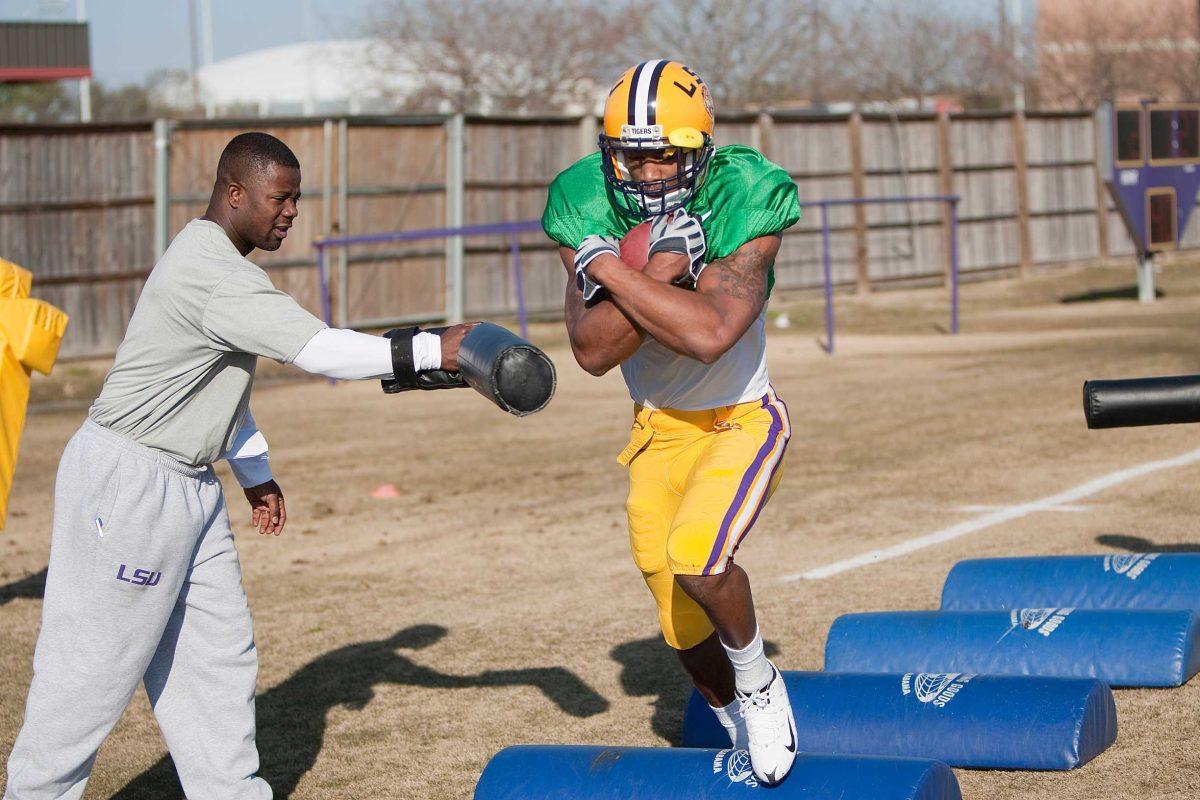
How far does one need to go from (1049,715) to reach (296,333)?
2.67 m

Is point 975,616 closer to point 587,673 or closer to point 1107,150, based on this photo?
point 587,673

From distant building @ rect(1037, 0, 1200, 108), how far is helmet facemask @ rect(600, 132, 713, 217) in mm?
40322

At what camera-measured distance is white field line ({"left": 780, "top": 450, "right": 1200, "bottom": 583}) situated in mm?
8102

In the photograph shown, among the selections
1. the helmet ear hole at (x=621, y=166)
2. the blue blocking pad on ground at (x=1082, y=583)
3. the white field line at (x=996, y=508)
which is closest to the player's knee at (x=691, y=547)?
the helmet ear hole at (x=621, y=166)

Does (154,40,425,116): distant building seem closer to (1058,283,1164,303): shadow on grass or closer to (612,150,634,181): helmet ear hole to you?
(1058,283,1164,303): shadow on grass

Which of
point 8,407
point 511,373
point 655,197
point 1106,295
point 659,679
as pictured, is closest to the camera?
point 511,373

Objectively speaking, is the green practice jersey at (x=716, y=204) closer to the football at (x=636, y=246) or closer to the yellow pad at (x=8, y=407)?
the football at (x=636, y=246)

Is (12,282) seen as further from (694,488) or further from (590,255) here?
(694,488)

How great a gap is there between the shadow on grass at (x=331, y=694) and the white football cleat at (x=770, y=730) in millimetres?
1607

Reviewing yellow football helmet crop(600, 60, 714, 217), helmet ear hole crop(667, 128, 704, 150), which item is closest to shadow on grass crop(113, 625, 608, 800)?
yellow football helmet crop(600, 60, 714, 217)

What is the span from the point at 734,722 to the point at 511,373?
1746mm

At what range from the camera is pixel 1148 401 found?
521 centimetres

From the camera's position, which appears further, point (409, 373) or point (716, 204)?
point (716, 204)

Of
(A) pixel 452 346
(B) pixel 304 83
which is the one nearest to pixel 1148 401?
(A) pixel 452 346
